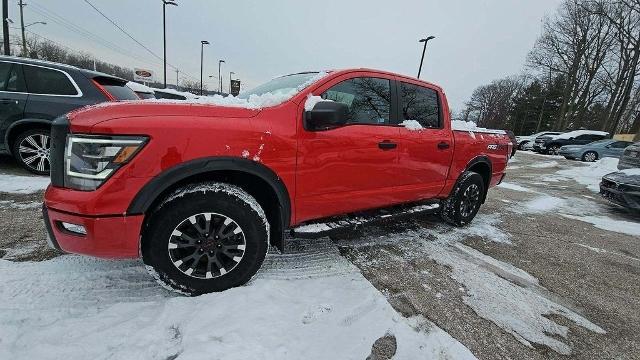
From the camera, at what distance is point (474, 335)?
95.3 inches

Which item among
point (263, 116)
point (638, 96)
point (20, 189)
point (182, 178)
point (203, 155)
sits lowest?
point (20, 189)

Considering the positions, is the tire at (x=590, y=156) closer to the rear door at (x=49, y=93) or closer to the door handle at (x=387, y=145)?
the door handle at (x=387, y=145)

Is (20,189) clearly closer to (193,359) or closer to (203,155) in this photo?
(203,155)

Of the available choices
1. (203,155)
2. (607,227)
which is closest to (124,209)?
(203,155)

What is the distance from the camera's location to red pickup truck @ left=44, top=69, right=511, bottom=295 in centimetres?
217

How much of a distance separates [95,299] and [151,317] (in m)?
0.50

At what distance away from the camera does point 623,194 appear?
6.57 m

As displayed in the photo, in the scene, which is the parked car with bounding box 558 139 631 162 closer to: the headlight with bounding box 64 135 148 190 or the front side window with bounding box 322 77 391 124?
the front side window with bounding box 322 77 391 124

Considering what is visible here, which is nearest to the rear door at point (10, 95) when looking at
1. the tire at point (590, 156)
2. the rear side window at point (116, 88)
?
the rear side window at point (116, 88)

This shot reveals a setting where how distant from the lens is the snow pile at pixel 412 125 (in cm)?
361

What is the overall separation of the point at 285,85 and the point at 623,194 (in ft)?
22.9

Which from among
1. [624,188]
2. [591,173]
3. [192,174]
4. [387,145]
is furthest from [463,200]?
[591,173]

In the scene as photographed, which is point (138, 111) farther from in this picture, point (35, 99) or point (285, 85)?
point (35, 99)

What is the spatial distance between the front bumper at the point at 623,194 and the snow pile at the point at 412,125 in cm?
547
